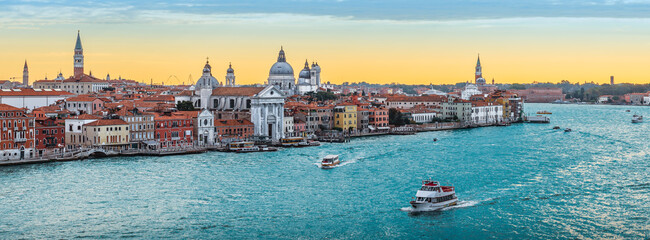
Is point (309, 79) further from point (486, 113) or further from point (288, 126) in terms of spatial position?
point (288, 126)

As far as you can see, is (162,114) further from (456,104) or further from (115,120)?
(456,104)

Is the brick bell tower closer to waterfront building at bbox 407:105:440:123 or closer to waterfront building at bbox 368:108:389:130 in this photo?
waterfront building at bbox 407:105:440:123

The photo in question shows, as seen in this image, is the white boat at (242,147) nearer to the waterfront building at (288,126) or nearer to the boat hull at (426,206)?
the waterfront building at (288,126)

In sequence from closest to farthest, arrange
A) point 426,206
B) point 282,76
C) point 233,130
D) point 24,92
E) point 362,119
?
1. point 426,206
2. point 233,130
3. point 24,92
4. point 362,119
5. point 282,76

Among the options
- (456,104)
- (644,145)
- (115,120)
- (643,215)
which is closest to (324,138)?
(115,120)

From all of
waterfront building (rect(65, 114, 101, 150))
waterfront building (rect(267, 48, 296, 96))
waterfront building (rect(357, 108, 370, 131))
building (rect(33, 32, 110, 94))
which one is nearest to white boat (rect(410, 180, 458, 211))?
waterfront building (rect(65, 114, 101, 150))

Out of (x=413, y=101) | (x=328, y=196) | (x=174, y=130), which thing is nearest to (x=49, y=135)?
(x=174, y=130)

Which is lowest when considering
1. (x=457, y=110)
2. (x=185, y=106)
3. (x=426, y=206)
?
(x=426, y=206)
